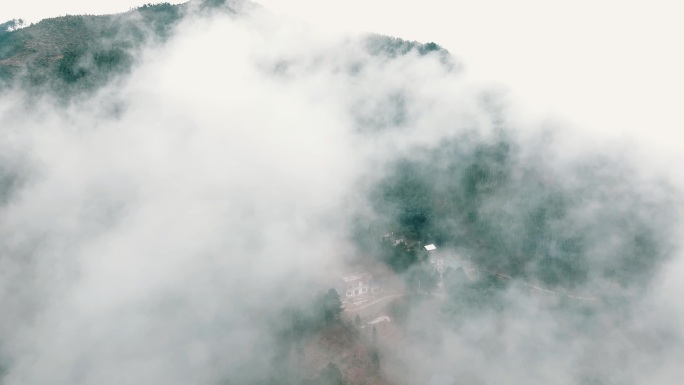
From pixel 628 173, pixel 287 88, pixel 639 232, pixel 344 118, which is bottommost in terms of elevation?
pixel 639 232

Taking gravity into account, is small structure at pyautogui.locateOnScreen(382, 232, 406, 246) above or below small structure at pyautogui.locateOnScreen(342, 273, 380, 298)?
above

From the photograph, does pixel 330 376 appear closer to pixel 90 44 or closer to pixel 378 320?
pixel 378 320

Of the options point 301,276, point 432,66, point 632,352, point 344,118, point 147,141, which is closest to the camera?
point 632,352

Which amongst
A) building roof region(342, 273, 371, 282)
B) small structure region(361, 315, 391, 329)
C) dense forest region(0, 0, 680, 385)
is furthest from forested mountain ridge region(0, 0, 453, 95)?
small structure region(361, 315, 391, 329)

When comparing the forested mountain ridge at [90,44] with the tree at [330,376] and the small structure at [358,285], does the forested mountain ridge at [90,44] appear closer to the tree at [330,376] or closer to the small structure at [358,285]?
the small structure at [358,285]

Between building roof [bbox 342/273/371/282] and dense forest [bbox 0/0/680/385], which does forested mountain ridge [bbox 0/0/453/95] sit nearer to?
dense forest [bbox 0/0/680/385]

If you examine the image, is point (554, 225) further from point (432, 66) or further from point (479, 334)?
point (432, 66)

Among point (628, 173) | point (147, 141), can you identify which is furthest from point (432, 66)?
point (147, 141)

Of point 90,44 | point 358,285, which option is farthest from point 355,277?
point 90,44
